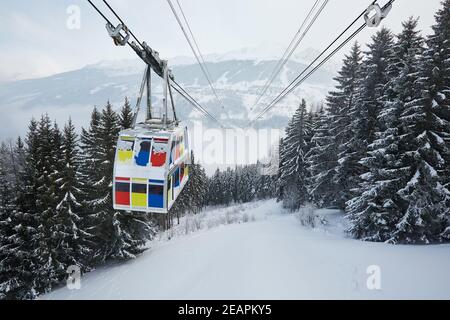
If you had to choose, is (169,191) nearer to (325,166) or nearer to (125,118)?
(125,118)

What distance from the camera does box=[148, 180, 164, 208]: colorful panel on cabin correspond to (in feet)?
31.2

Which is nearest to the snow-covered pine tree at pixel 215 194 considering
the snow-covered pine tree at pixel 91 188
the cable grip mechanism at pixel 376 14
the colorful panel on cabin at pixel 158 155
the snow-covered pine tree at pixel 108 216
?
the snow-covered pine tree at pixel 108 216

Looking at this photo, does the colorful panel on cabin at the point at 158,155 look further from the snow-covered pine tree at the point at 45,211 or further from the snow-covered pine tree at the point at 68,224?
the snow-covered pine tree at the point at 45,211

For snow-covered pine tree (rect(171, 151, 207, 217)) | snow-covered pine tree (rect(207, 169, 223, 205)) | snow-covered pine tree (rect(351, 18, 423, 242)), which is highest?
snow-covered pine tree (rect(351, 18, 423, 242))

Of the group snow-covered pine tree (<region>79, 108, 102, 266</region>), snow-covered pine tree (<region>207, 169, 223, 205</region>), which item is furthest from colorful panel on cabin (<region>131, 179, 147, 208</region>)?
snow-covered pine tree (<region>207, 169, 223, 205</region>)

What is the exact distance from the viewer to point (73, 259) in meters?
21.9

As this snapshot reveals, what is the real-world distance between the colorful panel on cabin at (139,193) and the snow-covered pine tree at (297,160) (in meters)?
29.2

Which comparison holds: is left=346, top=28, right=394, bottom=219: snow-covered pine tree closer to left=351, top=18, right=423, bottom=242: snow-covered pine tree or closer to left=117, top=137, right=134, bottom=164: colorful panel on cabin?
left=351, top=18, right=423, bottom=242: snow-covered pine tree

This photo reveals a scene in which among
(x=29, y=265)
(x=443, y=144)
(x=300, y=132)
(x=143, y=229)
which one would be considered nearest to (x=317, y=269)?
(x=443, y=144)

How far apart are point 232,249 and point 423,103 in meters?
14.0

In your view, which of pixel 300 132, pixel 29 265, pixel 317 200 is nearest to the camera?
pixel 29 265

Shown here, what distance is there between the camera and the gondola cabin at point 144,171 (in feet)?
31.4
